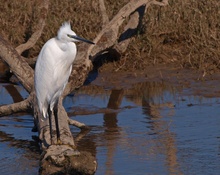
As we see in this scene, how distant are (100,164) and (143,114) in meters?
1.97

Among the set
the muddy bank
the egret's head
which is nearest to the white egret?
the egret's head

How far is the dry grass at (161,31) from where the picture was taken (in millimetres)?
10047

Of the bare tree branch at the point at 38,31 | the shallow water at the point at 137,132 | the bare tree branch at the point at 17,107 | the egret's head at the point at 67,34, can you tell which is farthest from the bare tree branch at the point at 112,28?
the egret's head at the point at 67,34

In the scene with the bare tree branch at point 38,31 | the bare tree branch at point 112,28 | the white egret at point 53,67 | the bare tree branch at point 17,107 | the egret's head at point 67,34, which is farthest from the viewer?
the bare tree branch at point 38,31

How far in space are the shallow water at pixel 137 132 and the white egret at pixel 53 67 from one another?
0.61 metres

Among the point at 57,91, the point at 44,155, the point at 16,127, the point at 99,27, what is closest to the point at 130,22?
the point at 99,27

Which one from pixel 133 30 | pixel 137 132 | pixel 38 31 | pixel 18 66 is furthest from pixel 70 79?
pixel 133 30

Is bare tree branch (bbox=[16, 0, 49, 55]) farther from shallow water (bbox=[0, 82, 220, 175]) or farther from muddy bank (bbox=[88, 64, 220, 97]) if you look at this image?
muddy bank (bbox=[88, 64, 220, 97])

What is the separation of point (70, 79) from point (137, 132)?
1.08 m

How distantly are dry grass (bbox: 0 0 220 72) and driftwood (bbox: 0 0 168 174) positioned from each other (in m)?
0.37

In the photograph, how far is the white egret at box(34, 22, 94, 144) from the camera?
6.35 metres

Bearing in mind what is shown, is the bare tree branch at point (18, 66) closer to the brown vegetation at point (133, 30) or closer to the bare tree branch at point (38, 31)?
the brown vegetation at point (133, 30)

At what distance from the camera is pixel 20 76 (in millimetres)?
7914

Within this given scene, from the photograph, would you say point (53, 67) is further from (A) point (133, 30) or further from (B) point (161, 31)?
(B) point (161, 31)
